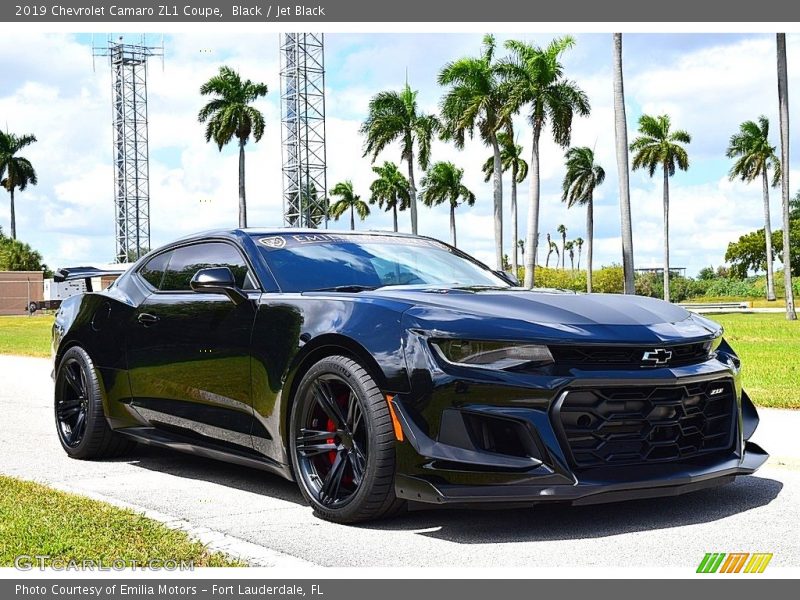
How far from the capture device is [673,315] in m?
5.32

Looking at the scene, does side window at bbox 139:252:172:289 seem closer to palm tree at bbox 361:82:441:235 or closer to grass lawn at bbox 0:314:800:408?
grass lawn at bbox 0:314:800:408

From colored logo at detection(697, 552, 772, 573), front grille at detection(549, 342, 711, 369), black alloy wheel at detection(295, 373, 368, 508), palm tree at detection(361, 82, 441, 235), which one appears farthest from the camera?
palm tree at detection(361, 82, 441, 235)

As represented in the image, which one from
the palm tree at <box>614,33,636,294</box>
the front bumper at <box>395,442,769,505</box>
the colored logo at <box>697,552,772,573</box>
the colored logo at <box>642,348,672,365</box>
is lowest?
the colored logo at <box>697,552,772,573</box>

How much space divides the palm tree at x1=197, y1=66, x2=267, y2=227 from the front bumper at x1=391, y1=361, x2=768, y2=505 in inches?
2166

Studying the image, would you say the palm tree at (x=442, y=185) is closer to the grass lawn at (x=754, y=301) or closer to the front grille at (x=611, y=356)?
the grass lawn at (x=754, y=301)

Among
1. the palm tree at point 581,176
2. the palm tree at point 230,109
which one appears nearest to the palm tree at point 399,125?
the palm tree at point 230,109

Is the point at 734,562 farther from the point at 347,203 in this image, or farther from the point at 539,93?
the point at 347,203

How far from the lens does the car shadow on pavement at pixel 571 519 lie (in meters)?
4.81

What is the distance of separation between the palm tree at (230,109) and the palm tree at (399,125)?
6691 millimetres

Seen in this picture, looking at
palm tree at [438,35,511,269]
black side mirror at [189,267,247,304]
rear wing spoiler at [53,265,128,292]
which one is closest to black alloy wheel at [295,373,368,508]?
black side mirror at [189,267,247,304]

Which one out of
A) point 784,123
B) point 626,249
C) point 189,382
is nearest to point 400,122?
point 784,123

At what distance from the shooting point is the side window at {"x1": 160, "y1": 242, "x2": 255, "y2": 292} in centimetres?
607

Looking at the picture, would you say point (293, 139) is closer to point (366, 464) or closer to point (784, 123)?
point (784, 123)
